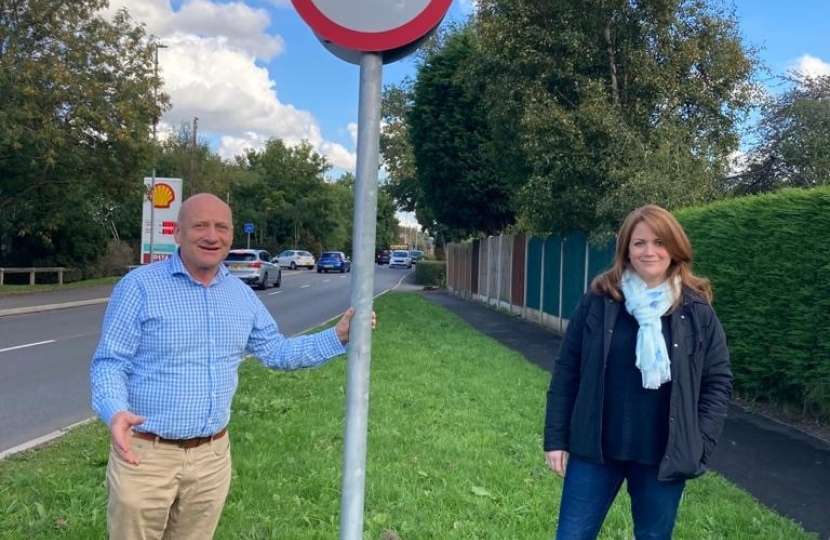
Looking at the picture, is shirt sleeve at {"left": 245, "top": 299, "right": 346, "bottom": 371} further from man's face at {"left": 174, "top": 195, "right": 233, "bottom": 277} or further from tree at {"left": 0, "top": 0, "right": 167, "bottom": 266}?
tree at {"left": 0, "top": 0, "right": 167, "bottom": 266}

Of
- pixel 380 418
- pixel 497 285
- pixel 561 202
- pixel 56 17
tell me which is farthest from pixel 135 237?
pixel 380 418

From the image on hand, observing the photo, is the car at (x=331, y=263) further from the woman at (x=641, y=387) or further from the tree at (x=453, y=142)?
the woman at (x=641, y=387)

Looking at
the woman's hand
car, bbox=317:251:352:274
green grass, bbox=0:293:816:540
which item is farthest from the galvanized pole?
car, bbox=317:251:352:274

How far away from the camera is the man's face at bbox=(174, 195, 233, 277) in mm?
2775

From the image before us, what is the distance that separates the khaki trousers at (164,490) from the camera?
2.65 metres

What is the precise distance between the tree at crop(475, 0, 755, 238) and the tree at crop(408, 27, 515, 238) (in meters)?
9.56

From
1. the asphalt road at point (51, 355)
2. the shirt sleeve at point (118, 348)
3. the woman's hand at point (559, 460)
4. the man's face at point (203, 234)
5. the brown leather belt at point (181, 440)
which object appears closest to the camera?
the shirt sleeve at point (118, 348)

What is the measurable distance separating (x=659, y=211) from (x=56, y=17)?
85.9 ft

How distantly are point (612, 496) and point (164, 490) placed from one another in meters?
1.70

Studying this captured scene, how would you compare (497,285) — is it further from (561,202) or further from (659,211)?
(659,211)

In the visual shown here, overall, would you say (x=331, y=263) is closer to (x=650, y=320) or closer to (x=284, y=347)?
(x=284, y=347)

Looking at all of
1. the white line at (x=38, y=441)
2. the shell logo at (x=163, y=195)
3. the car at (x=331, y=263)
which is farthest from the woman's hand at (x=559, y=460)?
the car at (x=331, y=263)

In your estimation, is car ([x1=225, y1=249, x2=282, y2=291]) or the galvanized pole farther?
car ([x1=225, y1=249, x2=282, y2=291])

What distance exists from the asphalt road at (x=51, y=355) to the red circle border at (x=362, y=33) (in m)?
5.67
